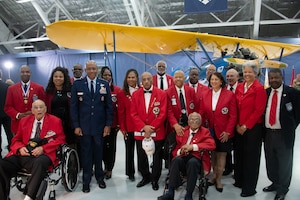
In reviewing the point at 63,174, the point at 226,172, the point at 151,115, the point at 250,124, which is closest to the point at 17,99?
the point at 63,174

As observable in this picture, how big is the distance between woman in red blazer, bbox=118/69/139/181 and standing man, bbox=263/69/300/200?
146 cm

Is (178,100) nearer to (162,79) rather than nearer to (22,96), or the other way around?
(162,79)

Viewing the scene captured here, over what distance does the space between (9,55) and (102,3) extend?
6.43m

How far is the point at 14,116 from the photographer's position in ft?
9.43

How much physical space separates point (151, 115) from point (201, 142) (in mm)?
600

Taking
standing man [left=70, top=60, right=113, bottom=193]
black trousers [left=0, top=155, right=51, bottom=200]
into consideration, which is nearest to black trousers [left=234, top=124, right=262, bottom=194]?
standing man [left=70, top=60, right=113, bottom=193]

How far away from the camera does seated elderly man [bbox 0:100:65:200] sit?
2135 mm

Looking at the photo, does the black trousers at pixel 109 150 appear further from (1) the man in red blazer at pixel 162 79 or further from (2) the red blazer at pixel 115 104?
(1) the man in red blazer at pixel 162 79

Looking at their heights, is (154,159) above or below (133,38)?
below

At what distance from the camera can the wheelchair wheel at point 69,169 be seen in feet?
8.23

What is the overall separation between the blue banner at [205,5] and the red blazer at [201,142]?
2.89 m

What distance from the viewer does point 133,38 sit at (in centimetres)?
498

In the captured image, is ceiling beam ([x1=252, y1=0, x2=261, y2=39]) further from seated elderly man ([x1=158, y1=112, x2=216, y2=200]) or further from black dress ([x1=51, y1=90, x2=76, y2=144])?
black dress ([x1=51, y1=90, x2=76, y2=144])

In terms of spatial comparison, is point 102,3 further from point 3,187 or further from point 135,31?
point 3,187
